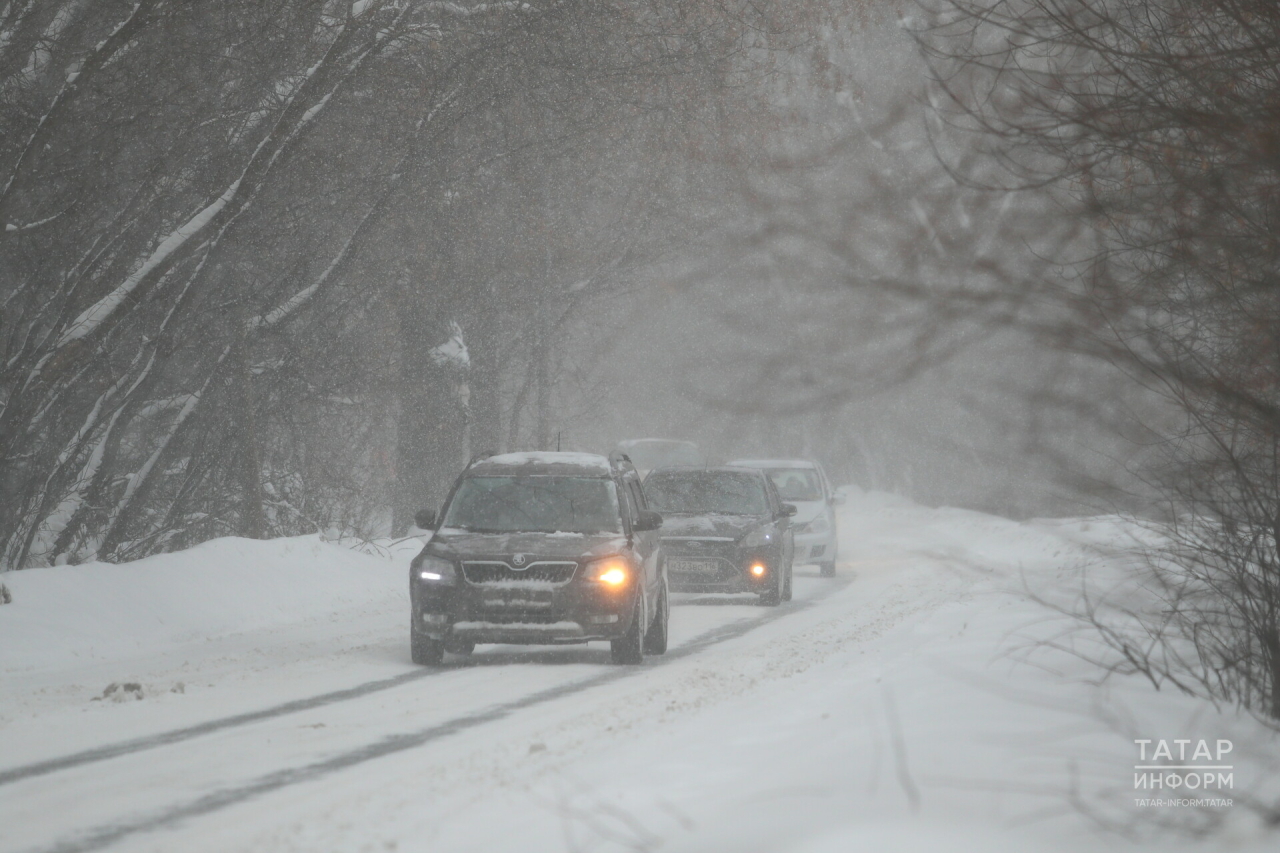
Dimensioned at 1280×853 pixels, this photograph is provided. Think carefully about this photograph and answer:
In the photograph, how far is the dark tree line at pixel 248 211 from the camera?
15.1 m

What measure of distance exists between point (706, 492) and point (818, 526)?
15.5 ft

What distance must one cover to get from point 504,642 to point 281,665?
1767mm

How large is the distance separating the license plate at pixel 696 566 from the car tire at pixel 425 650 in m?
6.68

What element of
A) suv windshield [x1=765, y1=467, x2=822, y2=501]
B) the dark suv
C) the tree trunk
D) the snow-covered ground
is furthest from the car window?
the tree trunk

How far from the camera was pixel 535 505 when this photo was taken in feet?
42.0

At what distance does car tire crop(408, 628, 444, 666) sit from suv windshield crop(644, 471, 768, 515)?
7192mm

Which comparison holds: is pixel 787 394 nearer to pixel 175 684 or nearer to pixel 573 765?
pixel 573 765

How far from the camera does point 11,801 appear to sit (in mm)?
6234

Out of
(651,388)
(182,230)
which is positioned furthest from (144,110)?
(651,388)

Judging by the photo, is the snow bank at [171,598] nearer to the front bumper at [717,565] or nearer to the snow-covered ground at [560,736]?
the snow-covered ground at [560,736]

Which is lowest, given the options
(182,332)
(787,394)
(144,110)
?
(787,394)

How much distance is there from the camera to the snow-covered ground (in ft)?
18.1

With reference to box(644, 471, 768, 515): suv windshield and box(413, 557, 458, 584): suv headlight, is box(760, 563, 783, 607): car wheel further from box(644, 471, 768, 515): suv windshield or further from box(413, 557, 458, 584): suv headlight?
box(413, 557, 458, 584): suv headlight

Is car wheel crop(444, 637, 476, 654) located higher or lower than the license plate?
lower
